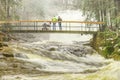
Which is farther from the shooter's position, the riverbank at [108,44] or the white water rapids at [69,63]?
the riverbank at [108,44]

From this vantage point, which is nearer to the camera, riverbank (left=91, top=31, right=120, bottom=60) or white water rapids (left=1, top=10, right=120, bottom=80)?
white water rapids (left=1, top=10, right=120, bottom=80)

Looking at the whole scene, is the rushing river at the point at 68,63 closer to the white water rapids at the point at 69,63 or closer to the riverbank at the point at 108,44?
the white water rapids at the point at 69,63

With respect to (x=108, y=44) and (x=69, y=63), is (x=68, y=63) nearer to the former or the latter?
(x=69, y=63)

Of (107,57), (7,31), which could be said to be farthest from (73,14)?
(107,57)

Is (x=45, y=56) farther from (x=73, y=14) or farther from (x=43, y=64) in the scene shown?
(x=73, y=14)

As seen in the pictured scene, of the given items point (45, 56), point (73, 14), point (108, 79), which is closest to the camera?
point (108, 79)

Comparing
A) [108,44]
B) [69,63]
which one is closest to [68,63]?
[69,63]

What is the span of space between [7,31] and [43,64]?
1581cm

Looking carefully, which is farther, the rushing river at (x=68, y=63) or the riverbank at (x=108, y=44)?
the riverbank at (x=108, y=44)

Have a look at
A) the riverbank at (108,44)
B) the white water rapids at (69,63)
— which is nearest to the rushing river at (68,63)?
the white water rapids at (69,63)

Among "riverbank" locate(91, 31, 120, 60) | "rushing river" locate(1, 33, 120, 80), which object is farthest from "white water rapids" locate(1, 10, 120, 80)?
"riverbank" locate(91, 31, 120, 60)

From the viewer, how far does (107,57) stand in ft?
82.2

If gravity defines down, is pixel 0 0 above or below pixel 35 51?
above

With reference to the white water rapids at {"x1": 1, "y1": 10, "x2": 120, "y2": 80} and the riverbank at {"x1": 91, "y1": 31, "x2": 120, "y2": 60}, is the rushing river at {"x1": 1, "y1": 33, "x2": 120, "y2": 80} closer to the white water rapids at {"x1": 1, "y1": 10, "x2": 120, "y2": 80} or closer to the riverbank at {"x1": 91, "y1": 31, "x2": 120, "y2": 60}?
the white water rapids at {"x1": 1, "y1": 10, "x2": 120, "y2": 80}
